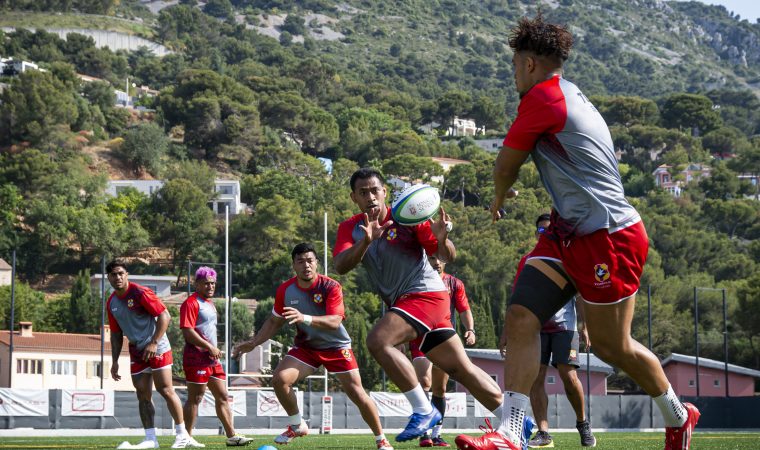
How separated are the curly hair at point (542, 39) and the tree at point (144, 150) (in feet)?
454

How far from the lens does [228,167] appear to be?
150 metres

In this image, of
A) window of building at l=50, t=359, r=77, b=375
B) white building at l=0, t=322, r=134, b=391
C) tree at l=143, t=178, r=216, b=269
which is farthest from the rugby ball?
tree at l=143, t=178, r=216, b=269

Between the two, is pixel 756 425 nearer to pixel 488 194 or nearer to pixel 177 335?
pixel 177 335

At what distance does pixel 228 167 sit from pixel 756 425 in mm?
117834

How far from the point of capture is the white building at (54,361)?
70.1 meters

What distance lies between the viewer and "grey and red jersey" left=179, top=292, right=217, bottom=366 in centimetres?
1309

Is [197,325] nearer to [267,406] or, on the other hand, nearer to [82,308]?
[267,406]

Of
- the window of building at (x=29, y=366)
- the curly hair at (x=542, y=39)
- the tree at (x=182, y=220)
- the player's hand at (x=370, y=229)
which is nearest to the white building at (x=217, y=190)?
→ the tree at (x=182, y=220)

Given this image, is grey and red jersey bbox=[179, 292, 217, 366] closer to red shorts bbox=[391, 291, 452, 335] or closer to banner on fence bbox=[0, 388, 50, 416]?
red shorts bbox=[391, 291, 452, 335]

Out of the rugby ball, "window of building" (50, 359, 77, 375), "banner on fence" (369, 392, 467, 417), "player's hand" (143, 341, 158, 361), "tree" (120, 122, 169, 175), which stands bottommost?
"window of building" (50, 359, 77, 375)

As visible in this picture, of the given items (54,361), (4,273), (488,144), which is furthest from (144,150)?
(54,361)

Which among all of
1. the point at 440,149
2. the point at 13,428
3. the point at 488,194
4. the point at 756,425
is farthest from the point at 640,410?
the point at 440,149

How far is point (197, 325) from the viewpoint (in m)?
13.1

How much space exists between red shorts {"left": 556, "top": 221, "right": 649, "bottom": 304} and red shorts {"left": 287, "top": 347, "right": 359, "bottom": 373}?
5.15 meters
